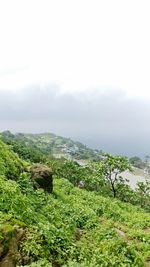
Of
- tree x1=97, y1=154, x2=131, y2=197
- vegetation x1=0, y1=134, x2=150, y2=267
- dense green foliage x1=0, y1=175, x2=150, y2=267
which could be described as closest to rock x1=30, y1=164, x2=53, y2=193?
vegetation x1=0, y1=134, x2=150, y2=267

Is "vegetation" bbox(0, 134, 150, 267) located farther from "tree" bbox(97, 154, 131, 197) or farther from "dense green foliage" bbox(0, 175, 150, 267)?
"tree" bbox(97, 154, 131, 197)

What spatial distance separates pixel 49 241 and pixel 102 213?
15835 millimetres

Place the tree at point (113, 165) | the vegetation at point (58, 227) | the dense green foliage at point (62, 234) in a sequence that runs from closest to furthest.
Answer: the vegetation at point (58, 227), the dense green foliage at point (62, 234), the tree at point (113, 165)

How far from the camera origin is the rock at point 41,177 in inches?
1123

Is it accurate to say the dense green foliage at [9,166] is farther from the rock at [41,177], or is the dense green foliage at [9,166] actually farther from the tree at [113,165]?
the tree at [113,165]

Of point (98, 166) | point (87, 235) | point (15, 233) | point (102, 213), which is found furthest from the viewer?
point (98, 166)

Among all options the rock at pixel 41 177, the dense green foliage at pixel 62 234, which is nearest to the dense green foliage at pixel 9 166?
the rock at pixel 41 177

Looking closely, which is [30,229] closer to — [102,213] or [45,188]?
[45,188]

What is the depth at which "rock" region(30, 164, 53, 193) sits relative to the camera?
28531 millimetres

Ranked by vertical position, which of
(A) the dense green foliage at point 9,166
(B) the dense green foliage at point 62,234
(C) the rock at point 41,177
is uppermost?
(A) the dense green foliage at point 9,166

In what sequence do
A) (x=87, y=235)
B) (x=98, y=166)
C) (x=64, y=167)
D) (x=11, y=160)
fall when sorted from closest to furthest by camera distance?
(x=87, y=235) < (x=11, y=160) < (x=98, y=166) < (x=64, y=167)

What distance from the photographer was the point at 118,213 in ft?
107

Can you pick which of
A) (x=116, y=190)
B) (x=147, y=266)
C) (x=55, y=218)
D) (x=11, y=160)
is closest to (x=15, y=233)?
(x=55, y=218)

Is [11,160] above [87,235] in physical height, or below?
above
